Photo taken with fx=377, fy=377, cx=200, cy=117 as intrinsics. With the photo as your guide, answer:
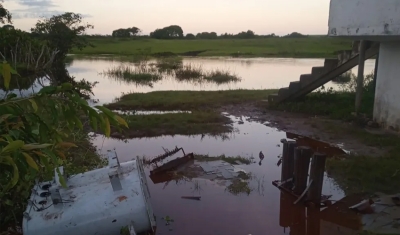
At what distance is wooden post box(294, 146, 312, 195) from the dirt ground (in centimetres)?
289

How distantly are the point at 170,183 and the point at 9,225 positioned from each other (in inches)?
111

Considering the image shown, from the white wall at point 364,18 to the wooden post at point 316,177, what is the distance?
3.67 metres

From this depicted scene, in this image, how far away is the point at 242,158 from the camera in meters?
8.36

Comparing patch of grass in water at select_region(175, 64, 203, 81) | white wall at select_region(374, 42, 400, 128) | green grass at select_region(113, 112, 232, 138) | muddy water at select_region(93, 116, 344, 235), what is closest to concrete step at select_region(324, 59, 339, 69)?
white wall at select_region(374, 42, 400, 128)

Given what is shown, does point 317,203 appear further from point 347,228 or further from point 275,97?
point 275,97

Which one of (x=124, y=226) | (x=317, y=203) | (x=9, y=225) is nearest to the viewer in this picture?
(x=124, y=226)

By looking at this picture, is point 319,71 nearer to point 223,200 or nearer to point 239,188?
point 239,188

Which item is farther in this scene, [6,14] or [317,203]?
[6,14]

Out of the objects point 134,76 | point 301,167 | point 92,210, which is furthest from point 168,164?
point 134,76

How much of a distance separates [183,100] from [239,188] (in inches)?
344

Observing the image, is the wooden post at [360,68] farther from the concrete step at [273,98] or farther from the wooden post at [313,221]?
the wooden post at [313,221]

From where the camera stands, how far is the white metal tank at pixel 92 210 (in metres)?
4.46

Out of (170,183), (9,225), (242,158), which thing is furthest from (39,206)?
(242,158)

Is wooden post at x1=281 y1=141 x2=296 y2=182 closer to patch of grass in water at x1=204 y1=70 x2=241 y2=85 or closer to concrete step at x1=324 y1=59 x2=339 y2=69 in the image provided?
concrete step at x1=324 y1=59 x2=339 y2=69
